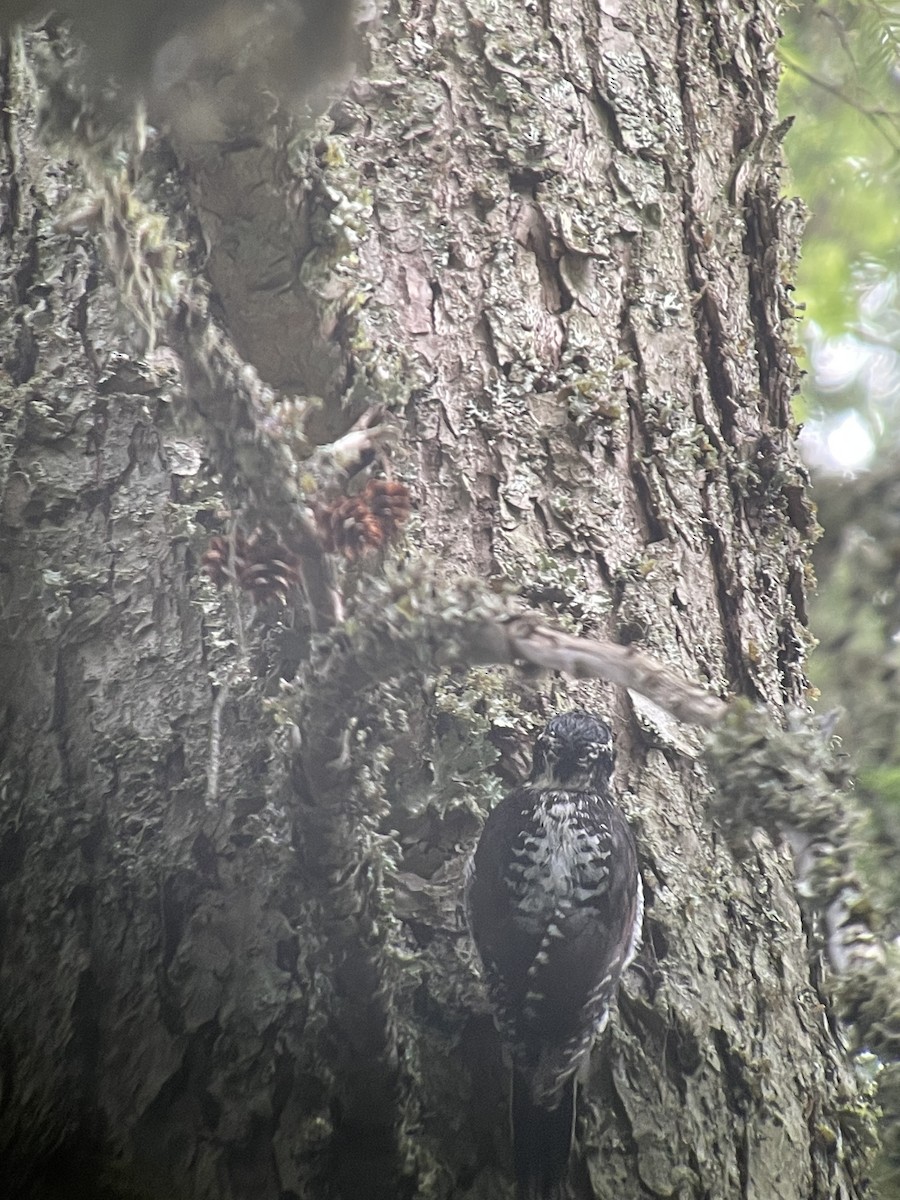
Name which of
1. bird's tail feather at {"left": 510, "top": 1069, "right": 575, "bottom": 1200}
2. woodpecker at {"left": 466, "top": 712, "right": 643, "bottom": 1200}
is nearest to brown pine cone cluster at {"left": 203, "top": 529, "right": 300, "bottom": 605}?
woodpecker at {"left": 466, "top": 712, "right": 643, "bottom": 1200}

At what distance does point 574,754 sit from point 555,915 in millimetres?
220

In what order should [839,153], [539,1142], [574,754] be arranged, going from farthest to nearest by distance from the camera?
[839,153], [574,754], [539,1142]

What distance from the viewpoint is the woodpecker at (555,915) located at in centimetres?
103

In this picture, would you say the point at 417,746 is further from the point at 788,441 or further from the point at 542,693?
the point at 788,441

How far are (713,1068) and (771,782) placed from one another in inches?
13.3

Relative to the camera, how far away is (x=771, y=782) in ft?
3.32

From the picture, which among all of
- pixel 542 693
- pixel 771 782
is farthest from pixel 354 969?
pixel 771 782

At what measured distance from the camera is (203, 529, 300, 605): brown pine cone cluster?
1.11m

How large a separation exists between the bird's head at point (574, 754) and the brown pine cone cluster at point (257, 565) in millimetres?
336

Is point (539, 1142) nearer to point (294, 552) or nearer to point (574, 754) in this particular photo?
point (574, 754)

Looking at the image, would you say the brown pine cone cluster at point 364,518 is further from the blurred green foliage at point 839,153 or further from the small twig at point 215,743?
the blurred green foliage at point 839,153

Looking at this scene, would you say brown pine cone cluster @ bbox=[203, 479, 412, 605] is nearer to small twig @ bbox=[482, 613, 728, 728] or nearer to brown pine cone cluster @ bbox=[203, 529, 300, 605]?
brown pine cone cluster @ bbox=[203, 529, 300, 605]

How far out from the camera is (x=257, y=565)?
3.69ft

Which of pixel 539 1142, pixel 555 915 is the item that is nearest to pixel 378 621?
pixel 555 915
